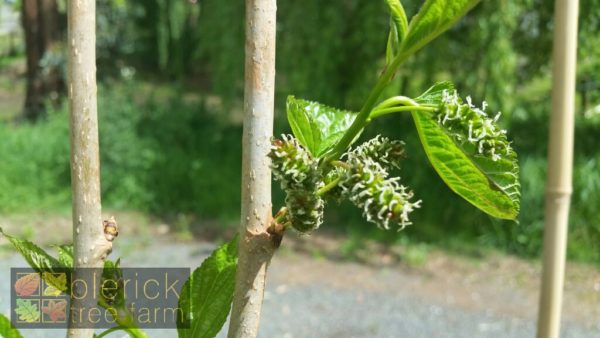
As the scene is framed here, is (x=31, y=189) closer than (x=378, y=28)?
No

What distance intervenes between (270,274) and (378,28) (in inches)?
51.0

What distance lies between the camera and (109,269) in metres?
0.45

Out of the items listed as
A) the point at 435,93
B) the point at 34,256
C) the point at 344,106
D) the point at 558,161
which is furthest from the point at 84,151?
the point at 344,106

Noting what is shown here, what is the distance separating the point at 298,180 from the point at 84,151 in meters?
0.12

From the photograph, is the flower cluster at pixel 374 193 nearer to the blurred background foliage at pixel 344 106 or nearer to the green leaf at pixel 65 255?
the green leaf at pixel 65 255

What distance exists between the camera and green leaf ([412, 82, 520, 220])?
0.40 m

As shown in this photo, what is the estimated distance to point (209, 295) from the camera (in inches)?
19.4

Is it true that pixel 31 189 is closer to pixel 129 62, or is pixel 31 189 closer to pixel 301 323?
pixel 301 323

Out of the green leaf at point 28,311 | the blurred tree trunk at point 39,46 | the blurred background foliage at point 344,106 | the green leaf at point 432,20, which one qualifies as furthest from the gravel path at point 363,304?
the green leaf at point 432,20

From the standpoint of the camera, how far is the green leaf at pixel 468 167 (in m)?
0.40

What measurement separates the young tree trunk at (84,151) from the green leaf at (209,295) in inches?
3.1

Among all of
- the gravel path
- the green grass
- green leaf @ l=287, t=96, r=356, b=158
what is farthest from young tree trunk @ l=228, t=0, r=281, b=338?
the green grass

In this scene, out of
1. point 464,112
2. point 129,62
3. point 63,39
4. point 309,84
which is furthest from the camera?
point 129,62

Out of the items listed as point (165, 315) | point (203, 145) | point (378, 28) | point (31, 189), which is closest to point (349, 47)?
point (378, 28)
